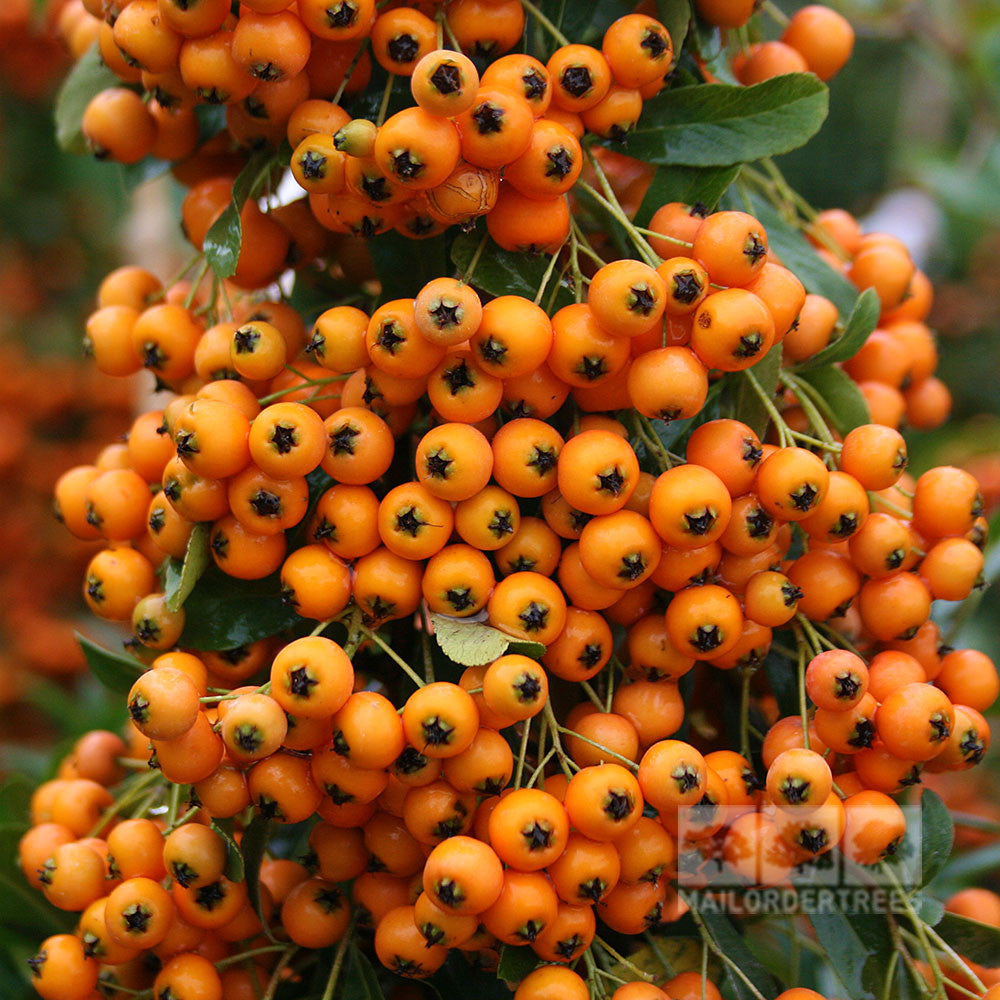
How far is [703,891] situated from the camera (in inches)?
49.1

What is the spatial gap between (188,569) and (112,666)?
369 mm

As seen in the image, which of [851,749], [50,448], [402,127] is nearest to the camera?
[402,127]

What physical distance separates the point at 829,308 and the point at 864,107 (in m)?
6.34

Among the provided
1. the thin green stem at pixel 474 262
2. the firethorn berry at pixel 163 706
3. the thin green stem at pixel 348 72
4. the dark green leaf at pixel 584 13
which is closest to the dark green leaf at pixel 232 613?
the firethorn berry at pixel 163 706

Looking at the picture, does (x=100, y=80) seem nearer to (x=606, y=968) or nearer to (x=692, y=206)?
(x=692, y=206)

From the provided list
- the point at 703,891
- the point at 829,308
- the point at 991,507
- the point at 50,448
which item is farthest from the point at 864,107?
the point at 703,891

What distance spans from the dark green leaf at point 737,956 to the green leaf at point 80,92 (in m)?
1.51

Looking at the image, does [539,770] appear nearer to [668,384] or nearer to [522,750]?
[522,750]

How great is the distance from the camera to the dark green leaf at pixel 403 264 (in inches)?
52.1

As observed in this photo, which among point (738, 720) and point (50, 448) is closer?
point (738, 720)

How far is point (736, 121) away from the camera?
1282 millimetres

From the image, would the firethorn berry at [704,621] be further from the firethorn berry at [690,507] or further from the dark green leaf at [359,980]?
the dark green leaf at [359,980]

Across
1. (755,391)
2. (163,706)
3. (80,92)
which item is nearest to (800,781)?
(755,391)

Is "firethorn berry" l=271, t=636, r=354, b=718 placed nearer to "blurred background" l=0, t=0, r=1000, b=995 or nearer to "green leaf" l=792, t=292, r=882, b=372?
"green leaf" l=792, t=292, r=882, b=372
